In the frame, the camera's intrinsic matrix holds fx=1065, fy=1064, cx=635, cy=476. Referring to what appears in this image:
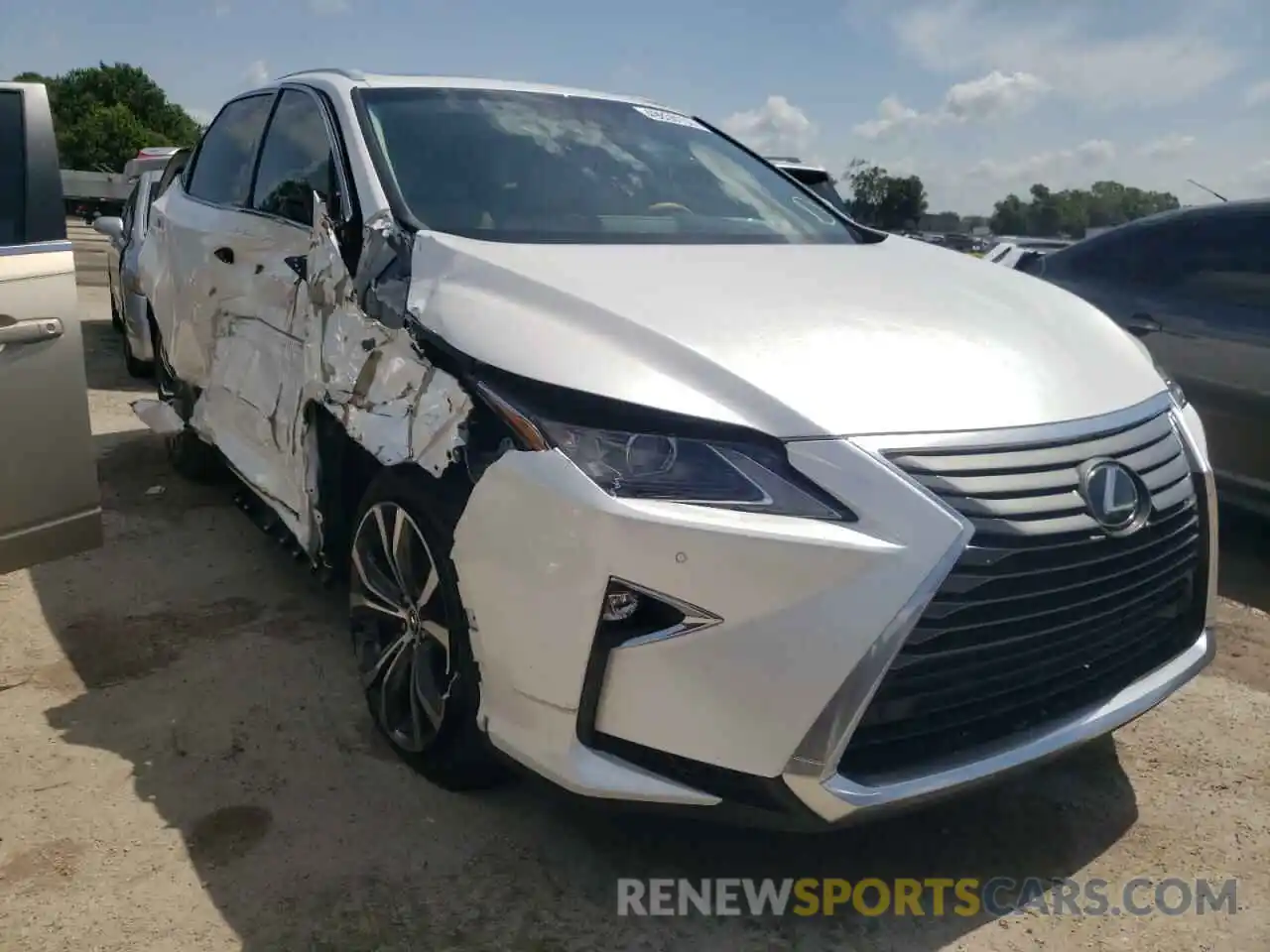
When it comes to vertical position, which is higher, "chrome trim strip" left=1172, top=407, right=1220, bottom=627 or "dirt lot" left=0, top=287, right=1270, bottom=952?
"chrome trim strip" left=1172, top=407, right=1220, bottom=627

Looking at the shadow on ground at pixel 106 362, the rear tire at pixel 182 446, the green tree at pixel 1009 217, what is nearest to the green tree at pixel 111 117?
the green tree at pixel 1009 217

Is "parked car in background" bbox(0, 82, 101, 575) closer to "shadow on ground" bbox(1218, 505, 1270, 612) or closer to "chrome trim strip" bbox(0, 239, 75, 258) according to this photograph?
"chrome trim strip" bbox(0, 239, 75, 258)

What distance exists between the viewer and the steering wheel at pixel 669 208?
3330mm

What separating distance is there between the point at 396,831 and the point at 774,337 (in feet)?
4.86

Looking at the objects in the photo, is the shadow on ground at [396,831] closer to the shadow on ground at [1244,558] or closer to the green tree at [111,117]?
the shadow on ground at [1244,558]

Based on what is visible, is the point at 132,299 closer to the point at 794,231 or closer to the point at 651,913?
the point at 794,231

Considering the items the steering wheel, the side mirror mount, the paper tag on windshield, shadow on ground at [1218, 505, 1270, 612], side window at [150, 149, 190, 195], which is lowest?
shadow on ground at [1218, 505, 1270, 612]

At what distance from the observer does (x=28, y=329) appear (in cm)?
282

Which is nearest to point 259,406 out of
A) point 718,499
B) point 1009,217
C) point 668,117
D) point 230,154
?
point 230,154

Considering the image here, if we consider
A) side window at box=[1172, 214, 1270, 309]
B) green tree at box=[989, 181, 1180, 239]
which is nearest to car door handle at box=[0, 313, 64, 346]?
side window at box=[1172, 214, 1270, 309]

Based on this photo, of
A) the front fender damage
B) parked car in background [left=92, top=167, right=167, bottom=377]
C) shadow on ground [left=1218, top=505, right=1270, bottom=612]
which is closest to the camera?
the front fender damage

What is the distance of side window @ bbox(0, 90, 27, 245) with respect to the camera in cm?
286

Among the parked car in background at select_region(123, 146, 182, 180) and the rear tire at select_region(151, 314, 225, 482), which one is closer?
the rear tire at select_region(151, 314, 225, 482)

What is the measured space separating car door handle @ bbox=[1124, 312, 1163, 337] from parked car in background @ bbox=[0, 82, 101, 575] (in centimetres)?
436
